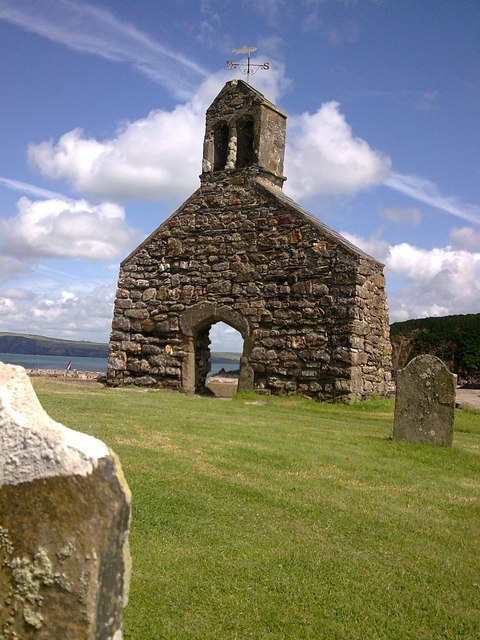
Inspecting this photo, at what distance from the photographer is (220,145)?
1728 centimetres

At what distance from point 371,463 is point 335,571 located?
3453 mm

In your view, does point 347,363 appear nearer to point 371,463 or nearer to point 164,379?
point 164,379

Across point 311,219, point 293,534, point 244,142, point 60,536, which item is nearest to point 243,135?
point 244,142

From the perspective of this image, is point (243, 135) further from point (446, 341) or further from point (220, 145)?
point (446, 341)

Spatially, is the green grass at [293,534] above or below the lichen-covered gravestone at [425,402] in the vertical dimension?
below

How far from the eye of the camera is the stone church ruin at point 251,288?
1466 centimetres

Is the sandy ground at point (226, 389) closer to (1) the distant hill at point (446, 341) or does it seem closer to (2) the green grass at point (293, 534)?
(1) the distant hill at point (446, 341)

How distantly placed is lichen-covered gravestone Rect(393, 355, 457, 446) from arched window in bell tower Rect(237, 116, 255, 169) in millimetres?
9394

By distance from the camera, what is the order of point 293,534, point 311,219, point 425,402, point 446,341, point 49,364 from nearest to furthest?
1. point 293,534
2. point 425,402
3. point 311,219
4. point 446,341
5. point 49,364

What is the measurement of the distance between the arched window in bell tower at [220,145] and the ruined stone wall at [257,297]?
0.58 metres

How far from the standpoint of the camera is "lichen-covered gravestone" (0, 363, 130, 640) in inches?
85.2

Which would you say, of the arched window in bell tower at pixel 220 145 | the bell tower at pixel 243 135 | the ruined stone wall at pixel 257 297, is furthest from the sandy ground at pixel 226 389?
the arched window in bell tower at pixel 220 145

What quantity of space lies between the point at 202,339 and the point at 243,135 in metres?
5.76

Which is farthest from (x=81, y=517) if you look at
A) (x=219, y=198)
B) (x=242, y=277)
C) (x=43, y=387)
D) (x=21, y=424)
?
(x=219, y=198)
